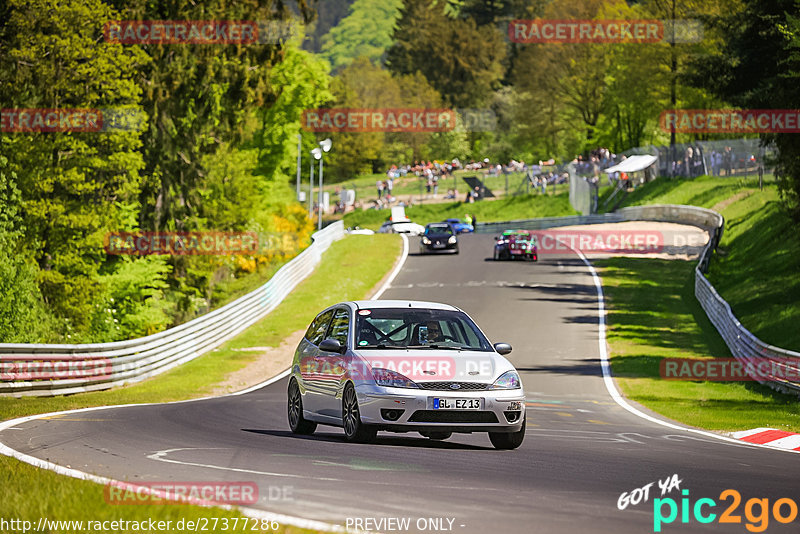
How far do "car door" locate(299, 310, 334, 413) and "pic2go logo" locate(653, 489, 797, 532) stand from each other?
569 cm

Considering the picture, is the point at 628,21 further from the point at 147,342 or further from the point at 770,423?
the point at 770,423

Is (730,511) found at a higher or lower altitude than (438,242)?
lower

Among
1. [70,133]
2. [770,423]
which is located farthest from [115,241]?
[770,423]

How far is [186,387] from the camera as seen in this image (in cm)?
2802

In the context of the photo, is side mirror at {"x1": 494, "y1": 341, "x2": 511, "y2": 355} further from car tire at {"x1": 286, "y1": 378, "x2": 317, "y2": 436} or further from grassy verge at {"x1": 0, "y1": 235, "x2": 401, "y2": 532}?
grassy verge at {"x1": 0, "y1": 235, "x2": 401, "y2": 532}

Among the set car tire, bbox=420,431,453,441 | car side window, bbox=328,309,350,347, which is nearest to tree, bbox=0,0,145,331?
car side window, bbox=328,309,350,347

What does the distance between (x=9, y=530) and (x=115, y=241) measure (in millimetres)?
40129

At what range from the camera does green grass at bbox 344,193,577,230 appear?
313 feet

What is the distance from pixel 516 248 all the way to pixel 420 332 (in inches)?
1728

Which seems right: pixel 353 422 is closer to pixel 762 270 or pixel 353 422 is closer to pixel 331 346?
pixel 331 346

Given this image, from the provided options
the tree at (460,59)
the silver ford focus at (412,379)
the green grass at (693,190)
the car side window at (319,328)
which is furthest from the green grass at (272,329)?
the tree at (460,59)

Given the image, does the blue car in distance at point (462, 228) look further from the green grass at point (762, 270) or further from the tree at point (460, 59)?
the tree at point (460, 59)

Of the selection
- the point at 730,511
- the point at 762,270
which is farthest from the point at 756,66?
the point at 730,511

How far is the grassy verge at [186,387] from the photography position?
293 inches
